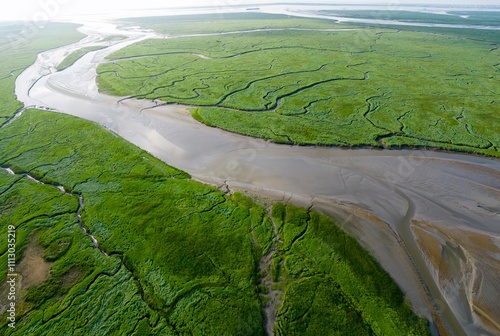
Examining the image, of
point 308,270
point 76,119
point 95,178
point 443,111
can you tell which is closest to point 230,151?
point 95,178

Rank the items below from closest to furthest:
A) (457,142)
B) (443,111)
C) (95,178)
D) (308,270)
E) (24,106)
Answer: (308,270) → (95,178) → (457,142) → (443,111) → (24,106)

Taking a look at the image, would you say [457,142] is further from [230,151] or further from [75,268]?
[75,268]

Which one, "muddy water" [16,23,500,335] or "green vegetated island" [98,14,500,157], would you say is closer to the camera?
"muddy water" [16,23,500,335]

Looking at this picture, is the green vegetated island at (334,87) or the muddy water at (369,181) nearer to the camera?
the muddy water at (369,181)

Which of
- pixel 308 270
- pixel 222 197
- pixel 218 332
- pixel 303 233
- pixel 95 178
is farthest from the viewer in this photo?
pixel 95 178
